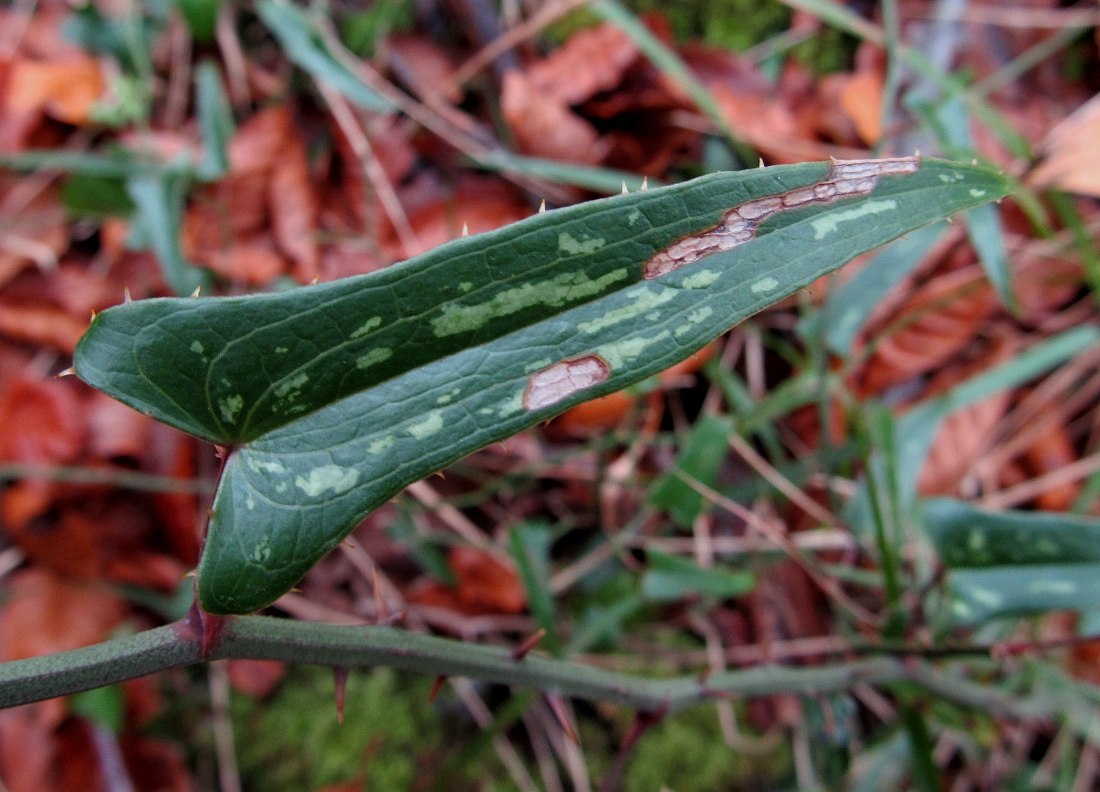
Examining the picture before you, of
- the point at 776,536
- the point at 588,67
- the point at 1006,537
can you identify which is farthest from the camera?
the point at 588,67

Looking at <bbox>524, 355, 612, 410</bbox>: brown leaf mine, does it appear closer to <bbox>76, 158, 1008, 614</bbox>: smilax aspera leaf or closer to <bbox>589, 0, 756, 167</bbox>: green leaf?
<bbox>76, 158, 1008, 614</bbox>: smilax aspera leaf

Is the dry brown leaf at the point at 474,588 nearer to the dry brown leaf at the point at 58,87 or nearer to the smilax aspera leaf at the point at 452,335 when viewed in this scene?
the smilax aspera leaf at the point at 452,335

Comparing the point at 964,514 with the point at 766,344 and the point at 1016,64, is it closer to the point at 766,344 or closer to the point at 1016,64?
the point at 766,344

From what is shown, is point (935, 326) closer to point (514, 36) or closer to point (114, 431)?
point (514, 36)

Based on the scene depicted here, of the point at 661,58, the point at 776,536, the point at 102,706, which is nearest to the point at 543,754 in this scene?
the point at 776,536

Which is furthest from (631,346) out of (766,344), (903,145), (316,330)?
(903,145)

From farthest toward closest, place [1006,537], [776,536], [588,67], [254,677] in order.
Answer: [588,67]
[254,677]
[776,536]
[1006,537]

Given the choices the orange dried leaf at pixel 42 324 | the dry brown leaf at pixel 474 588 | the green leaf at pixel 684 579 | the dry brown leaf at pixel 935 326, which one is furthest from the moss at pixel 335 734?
the dry brown leaf at pixel 935 326
